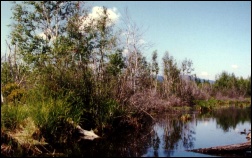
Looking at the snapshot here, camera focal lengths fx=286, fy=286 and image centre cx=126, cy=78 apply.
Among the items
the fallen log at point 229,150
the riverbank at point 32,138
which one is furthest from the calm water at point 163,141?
the riverbank at point 32,138

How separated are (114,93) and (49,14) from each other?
17.0 m

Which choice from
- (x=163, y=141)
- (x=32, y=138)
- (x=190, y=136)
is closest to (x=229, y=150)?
(x=163, y=141)

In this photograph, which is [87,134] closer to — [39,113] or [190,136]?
[39,113]

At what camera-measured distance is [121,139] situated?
1650 centimetres

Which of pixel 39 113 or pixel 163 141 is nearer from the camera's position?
pixel 39 113

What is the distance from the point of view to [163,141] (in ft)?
55.0

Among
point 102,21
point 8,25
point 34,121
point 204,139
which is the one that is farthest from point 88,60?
point 102,21

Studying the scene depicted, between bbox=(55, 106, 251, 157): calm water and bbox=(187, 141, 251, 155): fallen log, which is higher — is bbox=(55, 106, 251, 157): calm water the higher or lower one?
the lower one

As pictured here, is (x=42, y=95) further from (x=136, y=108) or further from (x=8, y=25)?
(x=8, y=25)

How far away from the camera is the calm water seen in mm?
13438

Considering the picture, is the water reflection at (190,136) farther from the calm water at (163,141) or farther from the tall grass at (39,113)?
the tall grass at (39,113)

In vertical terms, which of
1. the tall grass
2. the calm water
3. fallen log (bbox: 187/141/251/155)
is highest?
the tall grass

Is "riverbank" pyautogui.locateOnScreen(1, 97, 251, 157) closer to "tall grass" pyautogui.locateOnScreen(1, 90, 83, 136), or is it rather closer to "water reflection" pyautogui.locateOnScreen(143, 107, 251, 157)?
"tall grass" pyautogui.locateOnScreen(1, 90, 83, 136)

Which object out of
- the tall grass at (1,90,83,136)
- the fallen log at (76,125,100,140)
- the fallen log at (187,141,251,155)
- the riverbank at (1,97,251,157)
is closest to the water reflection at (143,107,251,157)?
the fallen log at (187,141,251,155)
